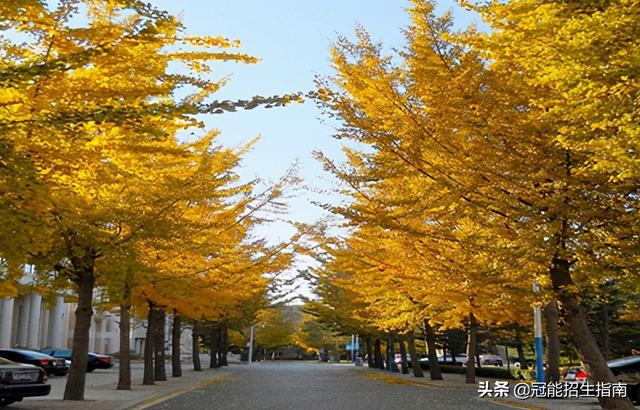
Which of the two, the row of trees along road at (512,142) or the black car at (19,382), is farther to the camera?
the black car at (19,382)

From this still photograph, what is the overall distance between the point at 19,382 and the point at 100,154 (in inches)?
190

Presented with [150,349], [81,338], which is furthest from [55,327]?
[81,338]

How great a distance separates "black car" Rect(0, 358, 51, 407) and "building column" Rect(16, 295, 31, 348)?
3662 centimetres

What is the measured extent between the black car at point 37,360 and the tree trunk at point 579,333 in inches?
733

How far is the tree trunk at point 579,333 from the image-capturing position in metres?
10.6

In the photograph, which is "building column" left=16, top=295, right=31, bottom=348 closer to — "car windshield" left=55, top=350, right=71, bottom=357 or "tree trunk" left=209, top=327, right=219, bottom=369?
"car windshield" left=55, top=350, right=71, bottom=357

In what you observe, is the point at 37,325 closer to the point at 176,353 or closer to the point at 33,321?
the point at 33,321

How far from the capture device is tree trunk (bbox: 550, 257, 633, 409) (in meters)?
10.6

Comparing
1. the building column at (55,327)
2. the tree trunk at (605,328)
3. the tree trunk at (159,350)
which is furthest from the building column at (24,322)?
the tree trunk at (605,328)

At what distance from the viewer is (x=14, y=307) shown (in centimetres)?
4588

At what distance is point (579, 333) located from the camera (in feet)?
35.8

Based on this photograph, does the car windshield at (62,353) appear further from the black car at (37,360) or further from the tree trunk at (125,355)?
the tree trunk at (125,355)

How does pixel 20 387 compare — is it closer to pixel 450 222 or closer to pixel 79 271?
pixel 79 271

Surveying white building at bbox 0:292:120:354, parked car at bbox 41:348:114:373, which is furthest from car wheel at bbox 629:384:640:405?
white building at bbox 0:292:120:354
